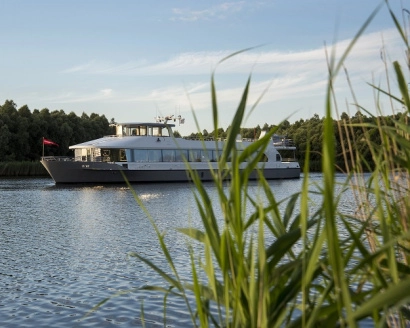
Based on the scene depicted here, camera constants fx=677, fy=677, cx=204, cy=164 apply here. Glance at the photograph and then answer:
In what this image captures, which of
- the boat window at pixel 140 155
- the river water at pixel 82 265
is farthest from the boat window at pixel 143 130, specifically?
the river water at pixel 82 265

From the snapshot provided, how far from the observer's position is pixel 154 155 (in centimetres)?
3906

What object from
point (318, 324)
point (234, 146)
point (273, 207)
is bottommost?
point (318, 324)

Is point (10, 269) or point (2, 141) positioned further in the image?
point (2, 141)

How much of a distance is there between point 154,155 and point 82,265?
94.7ft

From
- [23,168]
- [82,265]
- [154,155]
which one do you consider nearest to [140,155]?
[154,155]

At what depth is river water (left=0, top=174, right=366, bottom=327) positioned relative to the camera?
689 cm

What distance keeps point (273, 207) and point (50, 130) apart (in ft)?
207

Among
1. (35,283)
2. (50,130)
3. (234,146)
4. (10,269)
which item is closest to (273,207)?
(234,146)

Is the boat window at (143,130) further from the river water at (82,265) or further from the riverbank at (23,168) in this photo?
the river water at (82,265)

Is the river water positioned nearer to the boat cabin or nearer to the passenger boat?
the passenger boat

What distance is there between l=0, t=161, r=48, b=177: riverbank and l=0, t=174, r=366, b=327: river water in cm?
2954

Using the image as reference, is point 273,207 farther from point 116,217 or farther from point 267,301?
point 116,217

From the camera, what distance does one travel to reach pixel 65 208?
22219 mm

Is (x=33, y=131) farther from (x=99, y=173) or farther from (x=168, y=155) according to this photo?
(x=99, y=173)
